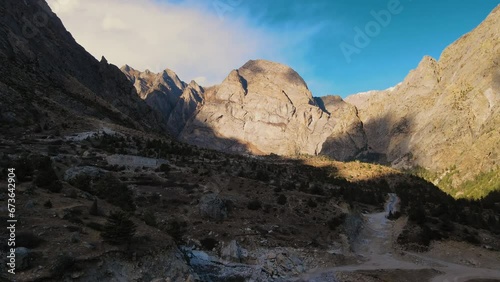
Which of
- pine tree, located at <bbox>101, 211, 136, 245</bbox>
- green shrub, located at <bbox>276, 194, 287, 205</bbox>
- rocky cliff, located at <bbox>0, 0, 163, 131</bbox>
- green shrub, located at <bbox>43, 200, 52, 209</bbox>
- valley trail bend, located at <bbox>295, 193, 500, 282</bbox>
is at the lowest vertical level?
valley trail bend, located at <bbox>295, 193, 500, 282</bbox>

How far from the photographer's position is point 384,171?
12150 cm

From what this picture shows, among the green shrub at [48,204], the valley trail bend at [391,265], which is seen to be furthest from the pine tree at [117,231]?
the valley trail bend at [391,265]

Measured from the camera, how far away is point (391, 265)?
110 feet

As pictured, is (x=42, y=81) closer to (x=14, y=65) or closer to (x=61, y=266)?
(x=14, y=65)

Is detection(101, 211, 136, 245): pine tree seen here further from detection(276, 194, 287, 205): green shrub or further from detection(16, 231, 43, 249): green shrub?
detection(276, 194, 287, 205): green shrub

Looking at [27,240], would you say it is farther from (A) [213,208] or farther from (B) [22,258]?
(A) [213,208]

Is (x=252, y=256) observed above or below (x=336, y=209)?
below

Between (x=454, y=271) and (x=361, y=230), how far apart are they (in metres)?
15.0

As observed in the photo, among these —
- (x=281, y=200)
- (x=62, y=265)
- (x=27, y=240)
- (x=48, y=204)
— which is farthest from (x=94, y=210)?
(x=281, y=200)

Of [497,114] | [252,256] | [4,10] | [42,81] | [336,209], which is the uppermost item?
[497,114]

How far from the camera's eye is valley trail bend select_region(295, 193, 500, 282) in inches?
1187

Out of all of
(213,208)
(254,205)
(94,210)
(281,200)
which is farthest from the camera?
(281,200)

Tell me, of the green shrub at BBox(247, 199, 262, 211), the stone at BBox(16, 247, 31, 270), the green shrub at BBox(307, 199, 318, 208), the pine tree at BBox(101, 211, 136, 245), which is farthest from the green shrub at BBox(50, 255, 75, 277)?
the green shrub at BBox(307, 199, 318, 208)

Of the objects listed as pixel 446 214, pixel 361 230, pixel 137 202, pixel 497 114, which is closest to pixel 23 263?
pixel 137 202
